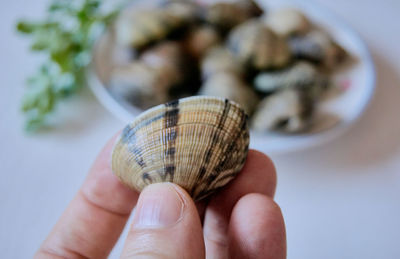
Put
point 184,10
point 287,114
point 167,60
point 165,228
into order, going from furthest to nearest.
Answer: point 184,10 < point 167,60 < point 287,114 < point 165,228

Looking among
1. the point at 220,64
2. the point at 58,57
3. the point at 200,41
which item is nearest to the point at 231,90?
the point at 220,64

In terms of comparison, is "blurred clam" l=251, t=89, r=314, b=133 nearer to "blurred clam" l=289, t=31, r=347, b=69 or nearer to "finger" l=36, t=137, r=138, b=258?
"blurred clam" l=289, t=31, r=347, b=69

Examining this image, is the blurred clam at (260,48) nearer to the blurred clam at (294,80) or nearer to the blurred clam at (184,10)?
the blurred clam at (294,80)

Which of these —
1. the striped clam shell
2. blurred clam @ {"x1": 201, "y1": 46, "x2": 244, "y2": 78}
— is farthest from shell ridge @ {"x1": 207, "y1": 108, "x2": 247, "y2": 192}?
blurred clam @ {"x1": 201, "y1": 46, "x2": 244, "y2": 78}

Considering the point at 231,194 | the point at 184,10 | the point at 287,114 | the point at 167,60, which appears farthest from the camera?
the point at 184,10

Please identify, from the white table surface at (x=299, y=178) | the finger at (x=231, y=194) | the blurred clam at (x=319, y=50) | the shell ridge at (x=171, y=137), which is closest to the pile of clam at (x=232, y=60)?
the blurred clam at (x=319, y=50)

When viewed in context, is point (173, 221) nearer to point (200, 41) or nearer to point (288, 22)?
point (200, 41)
